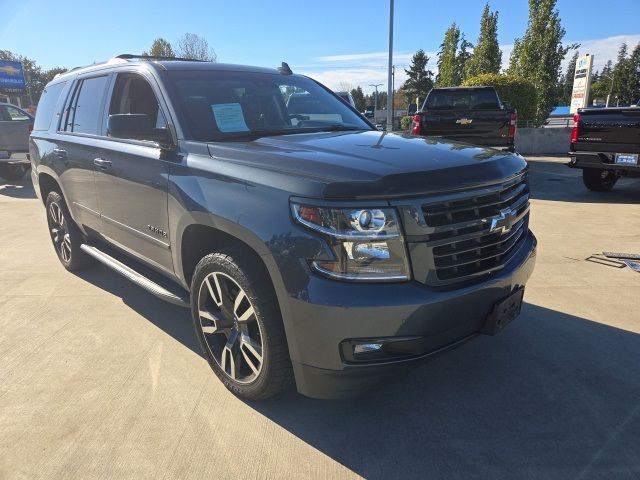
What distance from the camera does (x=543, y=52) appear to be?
851 inches

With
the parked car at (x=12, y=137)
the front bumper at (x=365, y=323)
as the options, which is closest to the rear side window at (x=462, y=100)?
the front bumper at (x=365, y=323)

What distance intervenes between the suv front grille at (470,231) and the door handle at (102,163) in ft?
8.44

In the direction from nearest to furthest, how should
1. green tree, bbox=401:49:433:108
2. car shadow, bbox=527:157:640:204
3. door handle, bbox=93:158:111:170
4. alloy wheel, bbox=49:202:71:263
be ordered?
door handle, bbox=93:158:111:170, alloy wheel, bbox=49:202:71:263, car shadow, bbox=527:157:640:204, green tree, bbox=401:49:433:108

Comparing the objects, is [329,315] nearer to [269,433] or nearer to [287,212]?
[287,212]

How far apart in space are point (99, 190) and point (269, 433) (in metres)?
2.44

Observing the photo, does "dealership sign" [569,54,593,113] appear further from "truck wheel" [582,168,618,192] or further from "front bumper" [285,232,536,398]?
"front bumper" [285,232,536,398]

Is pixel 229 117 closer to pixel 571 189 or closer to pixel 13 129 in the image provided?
pixel 571 189

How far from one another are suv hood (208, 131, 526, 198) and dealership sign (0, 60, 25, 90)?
67.3 metres

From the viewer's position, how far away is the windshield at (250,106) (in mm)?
3104

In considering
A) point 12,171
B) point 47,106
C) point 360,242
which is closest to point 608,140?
point 360,242

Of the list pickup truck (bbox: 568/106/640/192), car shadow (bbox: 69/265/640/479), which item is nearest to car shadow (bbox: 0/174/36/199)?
car shadow (bbox: 69/265/640/479)

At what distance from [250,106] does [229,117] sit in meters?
0.30

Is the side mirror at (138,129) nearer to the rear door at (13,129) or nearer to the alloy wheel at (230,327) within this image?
the alloy wheel at (230,327)

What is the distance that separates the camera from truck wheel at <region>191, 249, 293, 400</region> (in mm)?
2438
